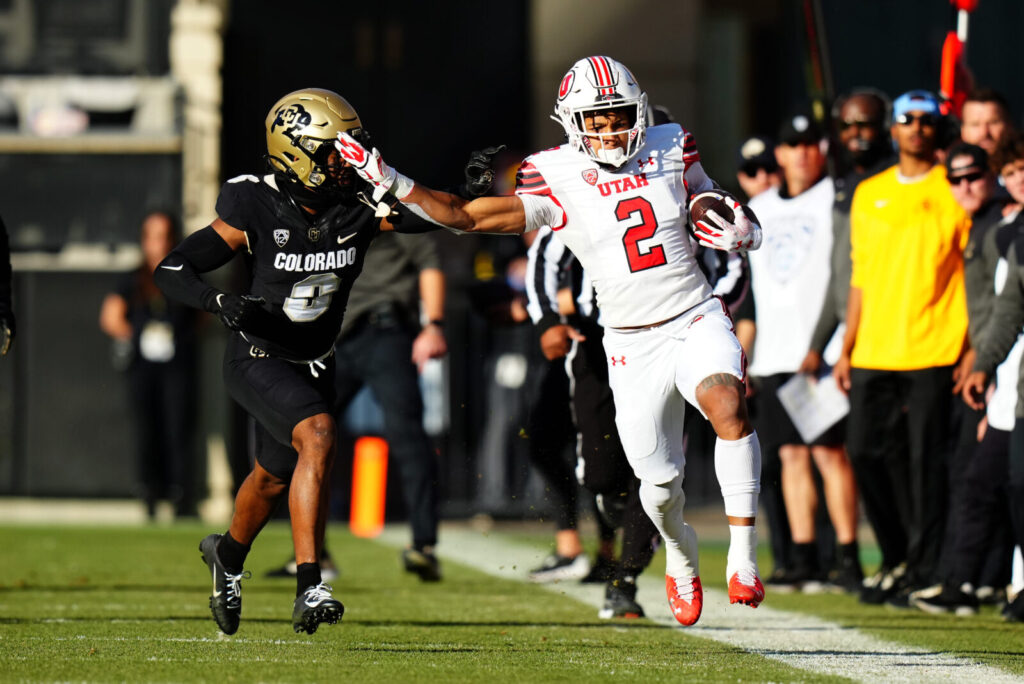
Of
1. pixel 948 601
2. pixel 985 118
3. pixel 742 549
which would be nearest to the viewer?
pixel 742 549

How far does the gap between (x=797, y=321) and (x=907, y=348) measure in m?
0.92

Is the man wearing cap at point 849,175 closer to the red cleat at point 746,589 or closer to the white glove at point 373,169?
the red cleat at point 746,589

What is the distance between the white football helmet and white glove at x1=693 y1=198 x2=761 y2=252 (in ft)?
1.38

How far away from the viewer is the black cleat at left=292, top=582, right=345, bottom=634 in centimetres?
563

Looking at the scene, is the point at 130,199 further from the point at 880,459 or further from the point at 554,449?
the point at 880,459

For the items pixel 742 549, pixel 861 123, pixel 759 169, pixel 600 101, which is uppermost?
pixel 861 123

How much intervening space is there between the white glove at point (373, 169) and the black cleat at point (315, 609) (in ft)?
4.29

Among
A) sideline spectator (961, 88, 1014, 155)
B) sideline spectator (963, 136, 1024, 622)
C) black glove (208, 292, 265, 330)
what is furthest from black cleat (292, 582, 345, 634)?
sideline spectator (961, 88, 1014, 155)

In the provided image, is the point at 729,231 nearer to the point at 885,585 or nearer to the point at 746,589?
the point at 746,589

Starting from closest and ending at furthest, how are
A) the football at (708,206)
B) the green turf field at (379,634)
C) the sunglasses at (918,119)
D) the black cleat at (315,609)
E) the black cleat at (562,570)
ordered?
the green turf field at (379,634) < the black cleat at (315,609) < the football at (708,206) < the sunglasses at (918,119) < the black cleat at (562,570)

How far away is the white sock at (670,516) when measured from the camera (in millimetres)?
6355

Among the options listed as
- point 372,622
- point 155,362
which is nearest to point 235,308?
point 372,622

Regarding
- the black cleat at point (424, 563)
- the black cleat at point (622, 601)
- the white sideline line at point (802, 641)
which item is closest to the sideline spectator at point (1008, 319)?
the white sideline line at point (802, 641)

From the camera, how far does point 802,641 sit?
20.8 feet
